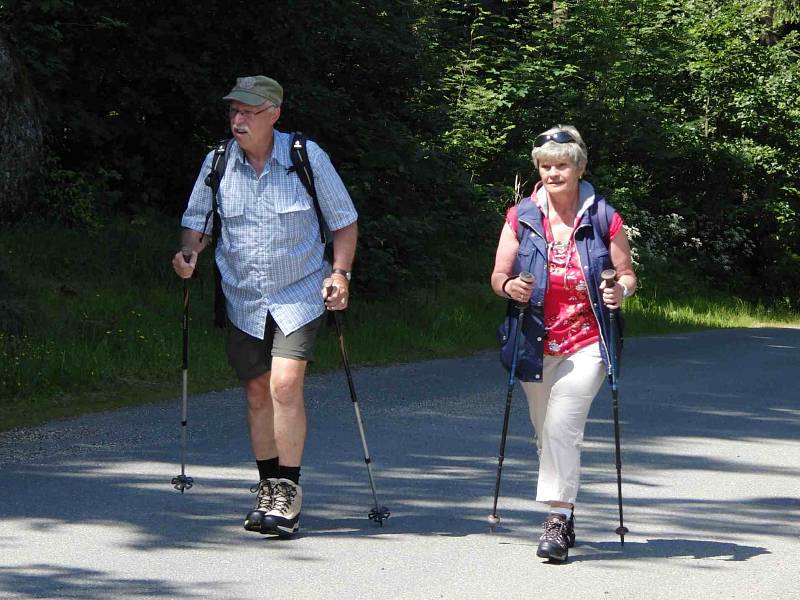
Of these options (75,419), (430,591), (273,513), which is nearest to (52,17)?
(75,419)

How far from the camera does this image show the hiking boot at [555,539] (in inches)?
230

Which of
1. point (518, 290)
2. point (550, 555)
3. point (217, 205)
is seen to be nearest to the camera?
point (550, 555)

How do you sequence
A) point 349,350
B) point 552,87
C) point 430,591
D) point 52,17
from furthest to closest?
point 552,87 → point 52,17 → point 349,350 → point 430,591

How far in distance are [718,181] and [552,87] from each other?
6.02m

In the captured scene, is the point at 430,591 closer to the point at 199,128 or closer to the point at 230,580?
the point at 230,580

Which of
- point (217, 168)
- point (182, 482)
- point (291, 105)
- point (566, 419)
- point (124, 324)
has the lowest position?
point (182, 482)

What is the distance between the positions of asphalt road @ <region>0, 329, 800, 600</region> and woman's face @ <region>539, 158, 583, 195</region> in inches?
62.0

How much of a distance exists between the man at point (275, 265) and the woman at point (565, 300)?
2.68ft

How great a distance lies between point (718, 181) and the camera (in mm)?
30484

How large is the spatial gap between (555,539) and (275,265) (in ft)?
5.51

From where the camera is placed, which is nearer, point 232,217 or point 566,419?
point 566,419

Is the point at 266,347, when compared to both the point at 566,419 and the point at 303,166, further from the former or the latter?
the point at 566,419

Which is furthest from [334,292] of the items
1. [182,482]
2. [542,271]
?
[182,482]

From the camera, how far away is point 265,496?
6.27 m
